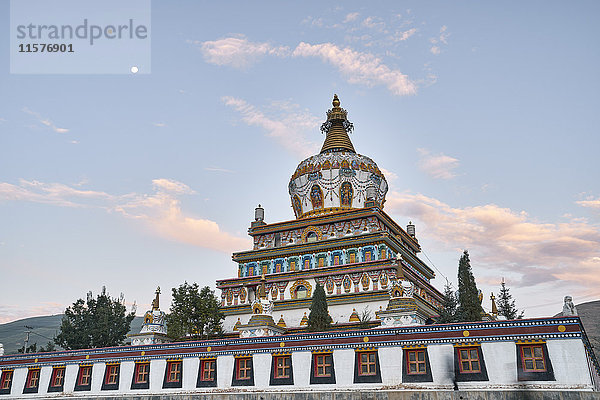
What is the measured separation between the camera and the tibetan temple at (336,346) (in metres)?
24.8

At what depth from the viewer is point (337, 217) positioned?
5094 centimetres

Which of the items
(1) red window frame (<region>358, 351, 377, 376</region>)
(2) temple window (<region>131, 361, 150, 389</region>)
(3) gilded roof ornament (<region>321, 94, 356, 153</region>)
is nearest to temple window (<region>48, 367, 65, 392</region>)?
(2) temple window (<region>131, 361, 150, 389</region>)

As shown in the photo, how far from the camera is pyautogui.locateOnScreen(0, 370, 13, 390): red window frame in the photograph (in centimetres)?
3731

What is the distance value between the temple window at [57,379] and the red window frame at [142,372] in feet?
19.5

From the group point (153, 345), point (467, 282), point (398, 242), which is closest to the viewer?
point (153, 345)

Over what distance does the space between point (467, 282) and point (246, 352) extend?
1711cm

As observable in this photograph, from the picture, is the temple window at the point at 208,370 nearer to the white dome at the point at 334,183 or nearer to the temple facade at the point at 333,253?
the temple facade at the point at 333,253

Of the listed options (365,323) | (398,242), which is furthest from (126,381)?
(398,242)

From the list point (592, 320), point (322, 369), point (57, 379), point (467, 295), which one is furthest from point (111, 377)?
point (592, 320)

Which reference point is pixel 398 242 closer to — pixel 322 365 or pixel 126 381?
pixel 322 365

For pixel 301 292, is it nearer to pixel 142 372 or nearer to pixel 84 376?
pixel 142 372

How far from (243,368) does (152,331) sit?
348 inches

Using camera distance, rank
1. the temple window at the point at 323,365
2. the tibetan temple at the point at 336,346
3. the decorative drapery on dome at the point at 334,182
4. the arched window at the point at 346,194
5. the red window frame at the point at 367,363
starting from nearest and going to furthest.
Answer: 1. the tibetan temple at the point at 336,346
2. the red window frame at the point at 367,363
3. the temple window at the point at 323,365
4. the arched window at the point at 346,194
5. the decorative drapery on dome at the point at 334,182

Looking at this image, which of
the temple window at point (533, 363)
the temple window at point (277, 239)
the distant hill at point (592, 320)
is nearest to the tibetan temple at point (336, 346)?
the temple window at point (533, 363)
